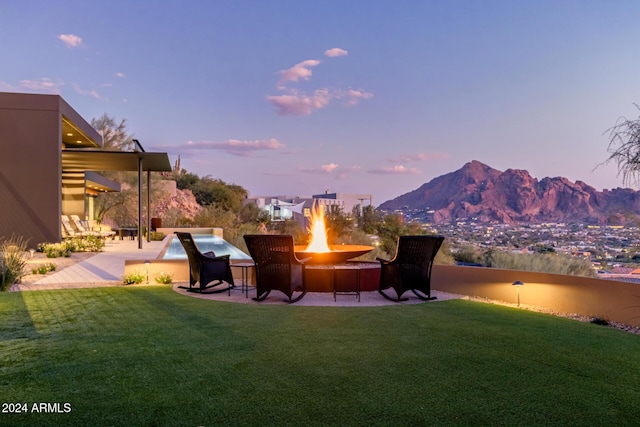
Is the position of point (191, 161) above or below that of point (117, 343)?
above

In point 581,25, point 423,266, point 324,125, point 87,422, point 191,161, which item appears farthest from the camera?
point 191,161

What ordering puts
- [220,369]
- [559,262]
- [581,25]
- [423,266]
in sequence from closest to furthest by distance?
[220,369], [423,266], [559,262], [581,25]

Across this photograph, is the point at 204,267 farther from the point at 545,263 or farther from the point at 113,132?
the point at 113,132

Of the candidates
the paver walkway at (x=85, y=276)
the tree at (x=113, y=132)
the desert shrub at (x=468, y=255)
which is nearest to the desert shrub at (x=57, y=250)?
the paver walkway at (x=85, y=276)

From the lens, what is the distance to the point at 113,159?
16.5 meters

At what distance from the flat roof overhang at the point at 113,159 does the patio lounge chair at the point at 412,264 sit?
430 inches

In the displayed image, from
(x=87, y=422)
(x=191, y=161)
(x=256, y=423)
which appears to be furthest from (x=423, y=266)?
(x=191, y=161)

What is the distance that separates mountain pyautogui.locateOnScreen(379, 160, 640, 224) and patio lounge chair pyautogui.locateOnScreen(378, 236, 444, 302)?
557 centimetres

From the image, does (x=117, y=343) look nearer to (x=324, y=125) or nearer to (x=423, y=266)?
(x=423, y=266)

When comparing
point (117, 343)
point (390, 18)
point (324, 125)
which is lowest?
point (117, 343)

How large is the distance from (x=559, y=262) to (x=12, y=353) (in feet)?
29.3

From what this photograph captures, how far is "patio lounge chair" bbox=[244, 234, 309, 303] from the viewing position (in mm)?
6125

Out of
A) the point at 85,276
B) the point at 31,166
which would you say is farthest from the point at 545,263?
the point at 31,166

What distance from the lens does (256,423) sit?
7.97 feet
